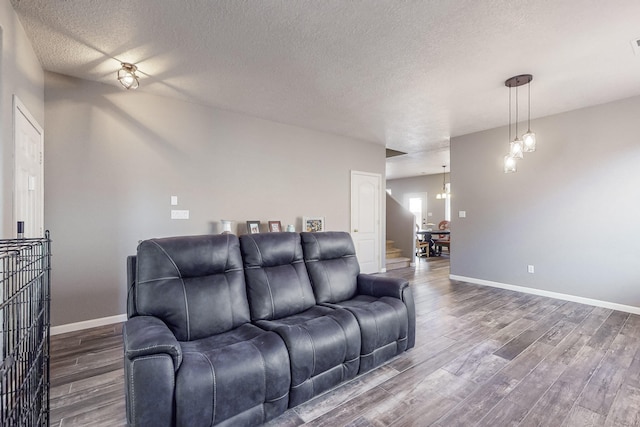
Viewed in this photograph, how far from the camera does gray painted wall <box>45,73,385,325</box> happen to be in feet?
10.5

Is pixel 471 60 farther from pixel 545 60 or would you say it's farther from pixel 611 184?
pixel 611 184

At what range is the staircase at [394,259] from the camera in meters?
6.77

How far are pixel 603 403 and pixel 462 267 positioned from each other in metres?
3.64

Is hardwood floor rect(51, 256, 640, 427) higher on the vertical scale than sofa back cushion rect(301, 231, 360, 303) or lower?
lower

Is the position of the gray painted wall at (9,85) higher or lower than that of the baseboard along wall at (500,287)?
higher

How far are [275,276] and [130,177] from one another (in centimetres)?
237

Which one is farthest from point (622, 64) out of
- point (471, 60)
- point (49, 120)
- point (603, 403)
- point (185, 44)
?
point (49, 120)

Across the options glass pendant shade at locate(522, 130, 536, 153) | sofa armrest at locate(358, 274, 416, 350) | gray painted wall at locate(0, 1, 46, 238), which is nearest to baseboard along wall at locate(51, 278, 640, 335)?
gray painted wall at locate(0, 1, 46, 238)

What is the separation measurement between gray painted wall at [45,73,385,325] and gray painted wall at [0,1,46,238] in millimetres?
757

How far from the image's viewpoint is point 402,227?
25.6 feet

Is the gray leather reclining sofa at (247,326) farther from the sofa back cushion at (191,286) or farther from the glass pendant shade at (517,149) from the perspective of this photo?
the glass pendant shade at (517,149)

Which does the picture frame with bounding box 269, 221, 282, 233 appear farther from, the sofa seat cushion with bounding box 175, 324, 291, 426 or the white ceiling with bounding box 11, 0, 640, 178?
the sofa seat cushion with bounding box 175, 324, 291, 426

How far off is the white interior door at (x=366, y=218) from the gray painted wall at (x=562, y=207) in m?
1.56

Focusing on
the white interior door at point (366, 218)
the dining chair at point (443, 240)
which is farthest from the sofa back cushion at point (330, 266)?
the dining chair at point (443, 240)
